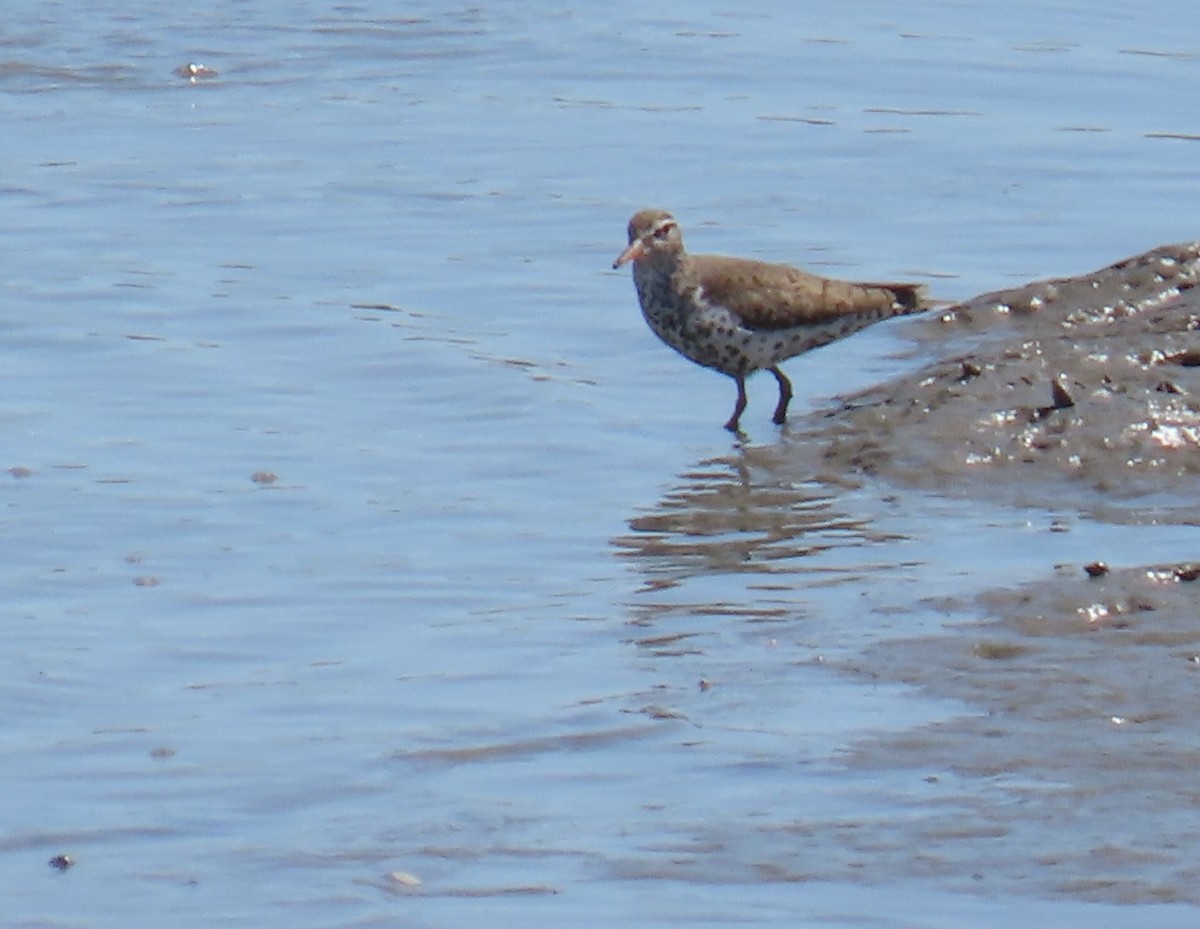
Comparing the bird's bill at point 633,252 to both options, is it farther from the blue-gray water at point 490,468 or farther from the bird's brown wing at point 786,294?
the blue-gray water at point 490,468

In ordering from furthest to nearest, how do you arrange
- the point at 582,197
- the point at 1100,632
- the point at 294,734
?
1. the point at 582,197
2. the point at 1100,632
3. the point at 294,734

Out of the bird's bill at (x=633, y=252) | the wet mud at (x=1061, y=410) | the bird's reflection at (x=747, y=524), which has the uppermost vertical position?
the bird's bill at (x=633, y=252)

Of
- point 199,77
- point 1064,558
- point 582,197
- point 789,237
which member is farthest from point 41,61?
point 1064,558

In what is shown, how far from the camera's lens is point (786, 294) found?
9.48 metres

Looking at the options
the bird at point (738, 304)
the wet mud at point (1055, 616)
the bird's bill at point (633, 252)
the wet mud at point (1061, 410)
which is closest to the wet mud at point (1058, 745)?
the wet mud at point (1055, 616)

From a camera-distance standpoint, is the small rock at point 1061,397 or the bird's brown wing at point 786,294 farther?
the bird's brown wing at point 786,294

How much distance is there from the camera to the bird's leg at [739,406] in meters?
9.24

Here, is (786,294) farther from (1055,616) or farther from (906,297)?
(1055,616)

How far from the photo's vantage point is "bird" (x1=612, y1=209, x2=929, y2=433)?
369 inches

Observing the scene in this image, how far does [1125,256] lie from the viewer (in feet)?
37.2

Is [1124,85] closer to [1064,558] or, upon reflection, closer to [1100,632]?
[1064,558]

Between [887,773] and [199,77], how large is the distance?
10609 millimetres

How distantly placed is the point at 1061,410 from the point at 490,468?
189 centimetres

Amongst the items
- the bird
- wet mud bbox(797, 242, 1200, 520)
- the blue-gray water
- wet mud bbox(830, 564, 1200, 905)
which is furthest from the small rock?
wet mud bbox(830, 564, 1200, 905)
